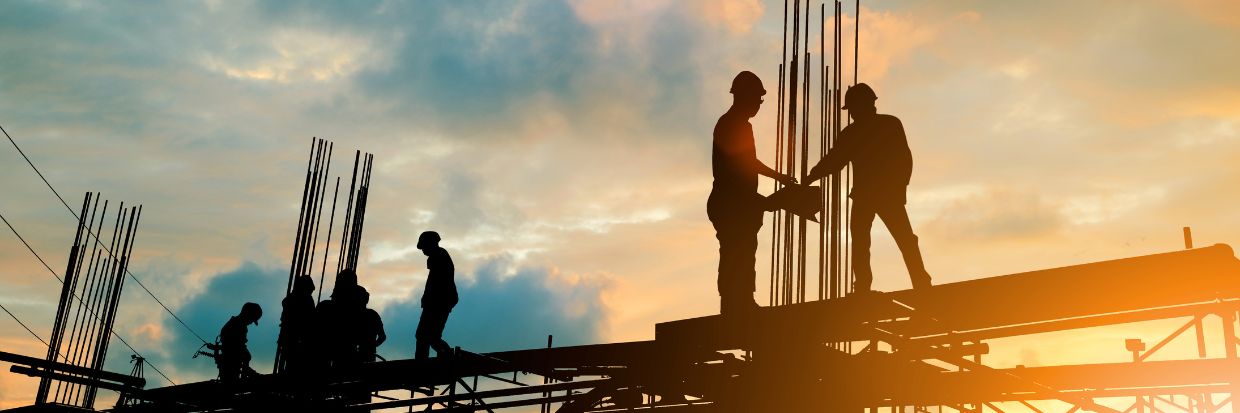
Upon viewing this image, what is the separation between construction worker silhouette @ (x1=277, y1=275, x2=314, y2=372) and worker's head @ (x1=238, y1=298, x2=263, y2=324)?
1.59 metres

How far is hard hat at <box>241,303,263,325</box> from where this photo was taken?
15609 millimetres

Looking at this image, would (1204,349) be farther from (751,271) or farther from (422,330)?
(422,330)

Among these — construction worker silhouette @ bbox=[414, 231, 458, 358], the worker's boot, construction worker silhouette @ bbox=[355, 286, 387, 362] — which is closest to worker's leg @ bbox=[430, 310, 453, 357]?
construction worker silhouette @ bbox=[414, 231, 458, 358]

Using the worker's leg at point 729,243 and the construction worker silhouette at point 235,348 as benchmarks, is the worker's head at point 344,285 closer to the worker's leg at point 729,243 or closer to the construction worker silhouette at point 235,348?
the construction worker silhouette at point 235,348

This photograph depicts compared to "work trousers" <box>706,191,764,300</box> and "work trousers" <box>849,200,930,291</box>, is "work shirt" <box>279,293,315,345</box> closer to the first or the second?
"work trousers" <box>706,191,764,300</box>

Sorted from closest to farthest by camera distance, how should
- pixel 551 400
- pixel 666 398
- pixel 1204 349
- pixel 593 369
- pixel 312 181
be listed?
Result: 1. pixel 666 398
2. pixel 593 369
3. pixel 551 400
4. pixel 1204 349
5. pixel 312 181

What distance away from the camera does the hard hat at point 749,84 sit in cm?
853

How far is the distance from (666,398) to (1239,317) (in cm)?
614

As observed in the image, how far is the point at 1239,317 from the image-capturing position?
1128 centimetres

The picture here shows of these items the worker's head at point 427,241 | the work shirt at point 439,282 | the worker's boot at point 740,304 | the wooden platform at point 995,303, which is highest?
the worker's head at point 427,241

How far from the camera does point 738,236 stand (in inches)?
344

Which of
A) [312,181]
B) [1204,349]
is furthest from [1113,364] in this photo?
[312,181]

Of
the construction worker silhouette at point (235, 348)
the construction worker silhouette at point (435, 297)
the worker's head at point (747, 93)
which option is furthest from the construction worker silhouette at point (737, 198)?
the construction worker silhouette at point (235, 348)

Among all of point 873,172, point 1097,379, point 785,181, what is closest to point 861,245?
point 873,172
